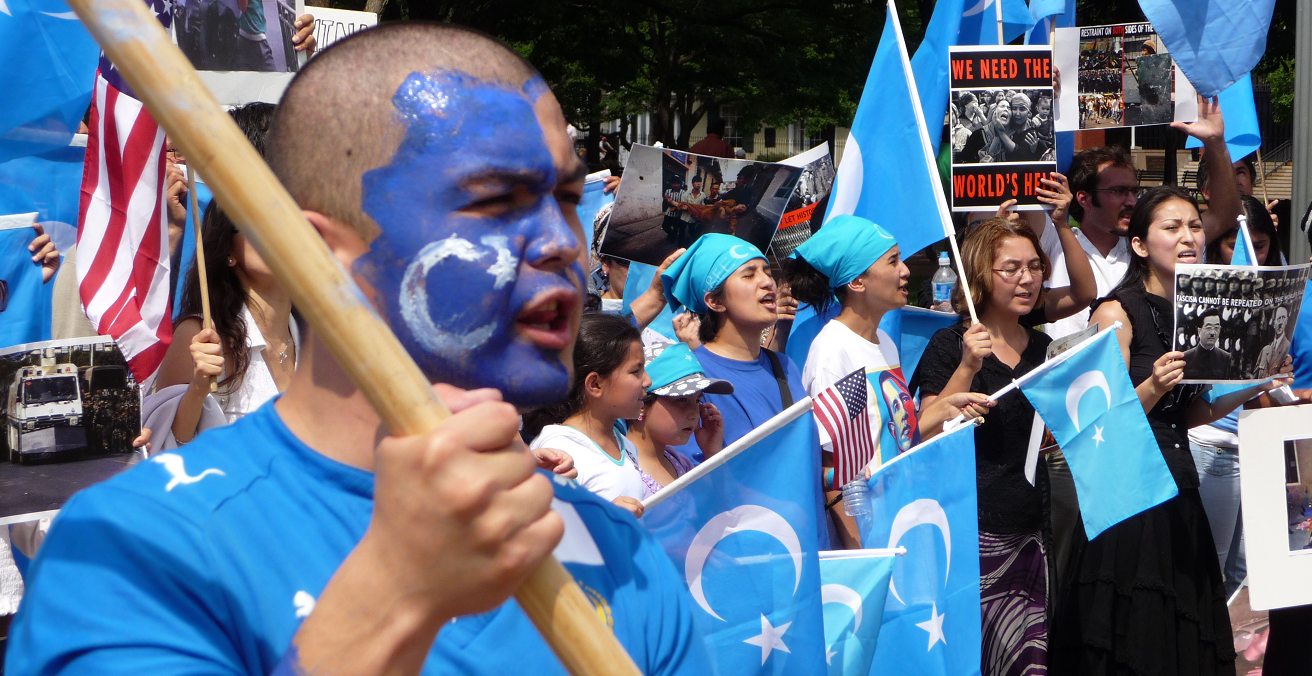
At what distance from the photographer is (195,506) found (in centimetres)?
109

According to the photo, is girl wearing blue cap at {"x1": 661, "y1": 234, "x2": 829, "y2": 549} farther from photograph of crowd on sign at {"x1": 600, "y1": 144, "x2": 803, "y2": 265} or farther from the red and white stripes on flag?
the red and white stripes on flag

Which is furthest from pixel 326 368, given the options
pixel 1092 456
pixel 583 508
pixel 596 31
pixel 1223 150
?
pixel 596 31

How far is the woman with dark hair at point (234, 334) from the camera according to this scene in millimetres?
→ 3166

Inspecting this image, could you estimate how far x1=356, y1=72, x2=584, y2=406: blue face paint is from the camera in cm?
118

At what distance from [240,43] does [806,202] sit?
3.62 m

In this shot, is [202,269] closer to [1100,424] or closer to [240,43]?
[240,43]

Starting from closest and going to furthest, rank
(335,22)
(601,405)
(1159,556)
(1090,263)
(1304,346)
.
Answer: (601,405), (1159,556), (1304,346), (335,22), (1090,263)

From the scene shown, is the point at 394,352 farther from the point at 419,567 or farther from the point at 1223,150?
the point at 1223,150

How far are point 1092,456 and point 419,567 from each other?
3981 mm

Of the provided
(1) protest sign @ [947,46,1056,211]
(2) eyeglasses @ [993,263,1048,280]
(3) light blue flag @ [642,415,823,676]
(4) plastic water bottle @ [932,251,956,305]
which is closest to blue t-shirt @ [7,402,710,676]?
(3) light blue flag @ [642,415,823,676]

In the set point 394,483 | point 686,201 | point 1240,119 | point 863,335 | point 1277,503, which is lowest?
point 1277,503

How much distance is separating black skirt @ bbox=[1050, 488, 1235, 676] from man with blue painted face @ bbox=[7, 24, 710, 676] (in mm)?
3633

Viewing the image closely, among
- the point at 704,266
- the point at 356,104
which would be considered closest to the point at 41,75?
the point at 704,266

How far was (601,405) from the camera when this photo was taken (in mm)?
3594
